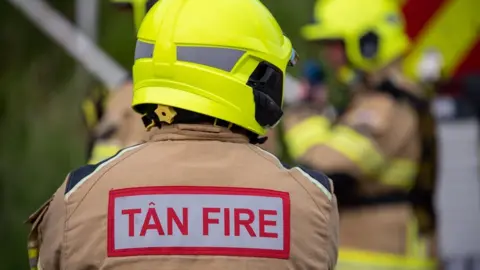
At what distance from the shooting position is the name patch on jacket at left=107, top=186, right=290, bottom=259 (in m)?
2.38

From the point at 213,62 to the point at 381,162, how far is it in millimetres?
2346

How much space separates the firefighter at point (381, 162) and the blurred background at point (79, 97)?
0.85m

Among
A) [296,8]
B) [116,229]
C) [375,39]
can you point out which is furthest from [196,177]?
[296,8]

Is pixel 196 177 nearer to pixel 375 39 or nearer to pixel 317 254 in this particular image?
pixel 317 254

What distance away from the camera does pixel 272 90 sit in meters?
2.57

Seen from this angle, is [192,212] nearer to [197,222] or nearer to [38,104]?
[197,222]

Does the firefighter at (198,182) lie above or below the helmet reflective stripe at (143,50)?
below

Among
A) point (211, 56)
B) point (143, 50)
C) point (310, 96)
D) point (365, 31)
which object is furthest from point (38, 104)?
point (211, 56)

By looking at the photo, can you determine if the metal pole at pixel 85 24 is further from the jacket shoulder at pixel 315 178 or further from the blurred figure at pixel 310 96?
the jacket shoulder at pixel 315 178

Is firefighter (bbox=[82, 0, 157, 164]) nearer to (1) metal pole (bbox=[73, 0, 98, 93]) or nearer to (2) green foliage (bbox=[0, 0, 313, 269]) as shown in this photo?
(2) green foliage (bbox=[0, 0, 313, 269])

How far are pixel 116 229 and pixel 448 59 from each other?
3.89m

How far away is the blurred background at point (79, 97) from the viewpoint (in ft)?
19.5

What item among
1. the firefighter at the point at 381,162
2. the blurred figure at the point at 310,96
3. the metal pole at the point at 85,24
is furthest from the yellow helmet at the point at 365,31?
the metal pole at the point at 85,24

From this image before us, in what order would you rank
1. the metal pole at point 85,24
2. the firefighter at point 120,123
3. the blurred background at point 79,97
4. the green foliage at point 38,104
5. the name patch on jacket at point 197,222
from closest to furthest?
the name patch on jacket at point 197,222
the firefighter at point 120,123
the blurred background at point 79,97
the green foliage at point 38,104
the metal pole at point 85,24
